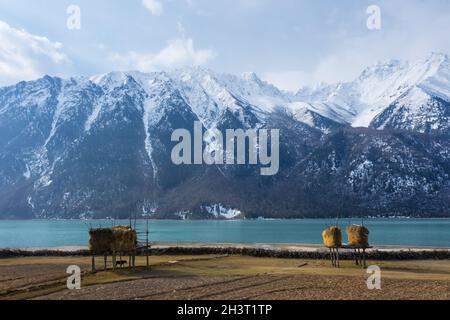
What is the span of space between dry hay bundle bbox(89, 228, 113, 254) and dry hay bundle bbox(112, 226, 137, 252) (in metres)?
0.80

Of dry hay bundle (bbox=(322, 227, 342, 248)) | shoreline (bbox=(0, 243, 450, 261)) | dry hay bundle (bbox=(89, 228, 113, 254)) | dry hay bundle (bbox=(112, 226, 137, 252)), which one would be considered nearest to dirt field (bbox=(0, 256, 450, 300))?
dry hay bundle (bbox=(89, 228, 113, 254))

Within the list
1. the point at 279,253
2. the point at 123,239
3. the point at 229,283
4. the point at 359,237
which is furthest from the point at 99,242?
the point at 279,253

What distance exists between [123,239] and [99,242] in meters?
2.86

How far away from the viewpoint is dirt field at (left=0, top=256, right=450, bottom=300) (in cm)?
4106

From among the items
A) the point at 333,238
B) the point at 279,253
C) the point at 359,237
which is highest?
the point at 359,237

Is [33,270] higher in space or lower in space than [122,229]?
lower

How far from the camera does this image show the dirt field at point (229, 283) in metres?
41.1

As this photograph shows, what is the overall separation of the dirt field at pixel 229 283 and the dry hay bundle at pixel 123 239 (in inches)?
124

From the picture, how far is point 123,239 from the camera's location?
64.1 metres

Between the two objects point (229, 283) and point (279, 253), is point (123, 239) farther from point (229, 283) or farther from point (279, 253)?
point (279, 253)
